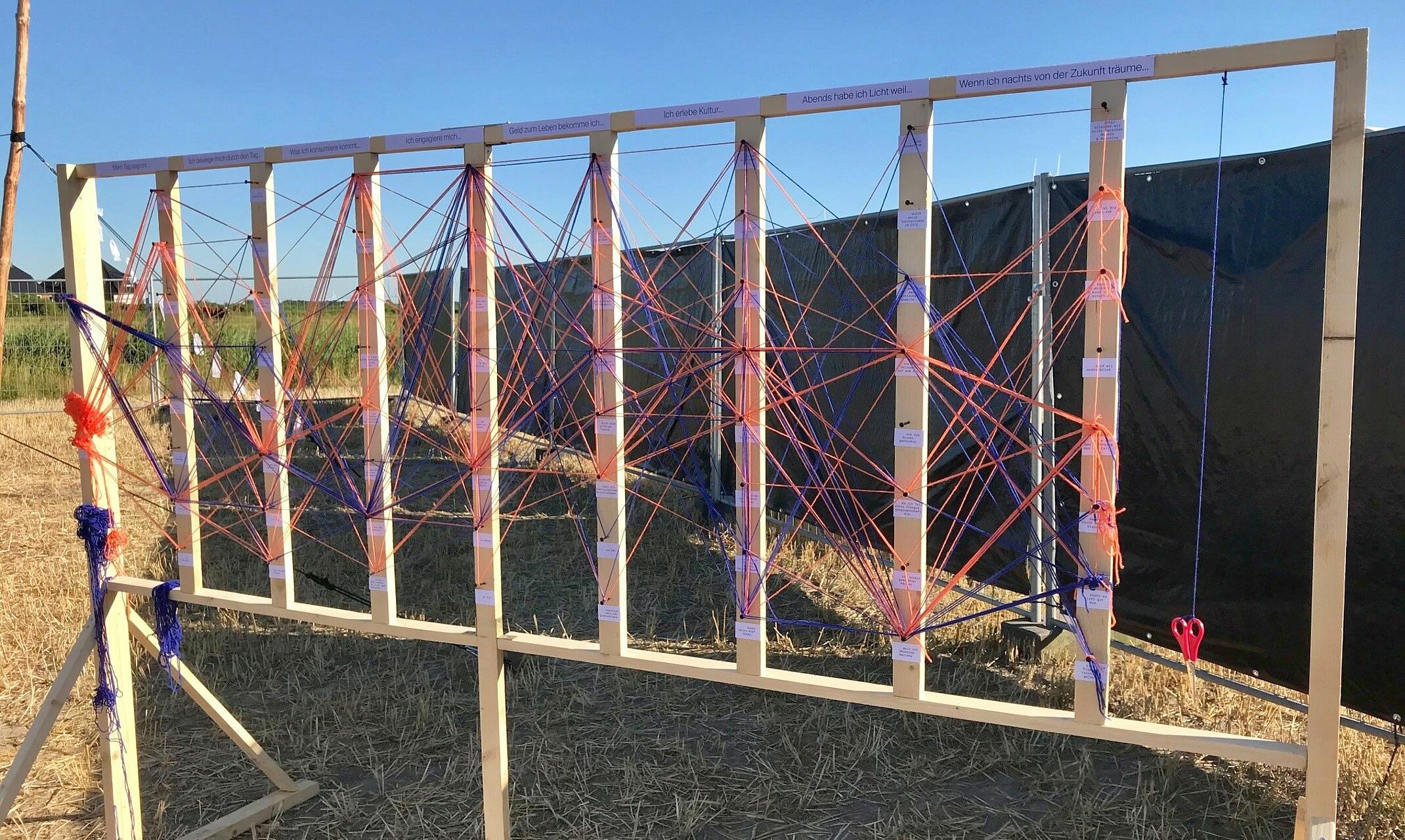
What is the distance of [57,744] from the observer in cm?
377

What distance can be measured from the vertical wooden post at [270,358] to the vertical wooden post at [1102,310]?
2144mm

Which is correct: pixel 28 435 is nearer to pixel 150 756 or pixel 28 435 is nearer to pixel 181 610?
pixel 181 610

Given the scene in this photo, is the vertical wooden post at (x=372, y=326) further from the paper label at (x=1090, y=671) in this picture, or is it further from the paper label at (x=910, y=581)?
the paper label at (x=1090, y=671)

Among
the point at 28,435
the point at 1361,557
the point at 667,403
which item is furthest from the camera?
the point at 28,435

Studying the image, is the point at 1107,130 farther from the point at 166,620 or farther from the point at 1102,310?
the point at 166,620

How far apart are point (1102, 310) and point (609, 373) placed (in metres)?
1.15

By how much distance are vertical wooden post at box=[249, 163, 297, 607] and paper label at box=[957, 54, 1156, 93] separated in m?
1.95

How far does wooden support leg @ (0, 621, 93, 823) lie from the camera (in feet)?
9.91

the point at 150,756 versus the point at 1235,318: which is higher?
the point at 1235,318

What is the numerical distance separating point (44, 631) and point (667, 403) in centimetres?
356

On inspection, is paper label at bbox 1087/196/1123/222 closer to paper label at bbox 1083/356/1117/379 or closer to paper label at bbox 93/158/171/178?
paper label at bbox 1083/356/1117/379

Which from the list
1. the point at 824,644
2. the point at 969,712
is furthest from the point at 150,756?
the point at 969,712

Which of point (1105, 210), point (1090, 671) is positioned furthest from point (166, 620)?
point (1105, 210)

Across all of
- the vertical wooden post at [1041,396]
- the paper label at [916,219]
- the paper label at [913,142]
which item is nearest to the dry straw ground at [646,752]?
the vertical wooden post at [1041,396]
